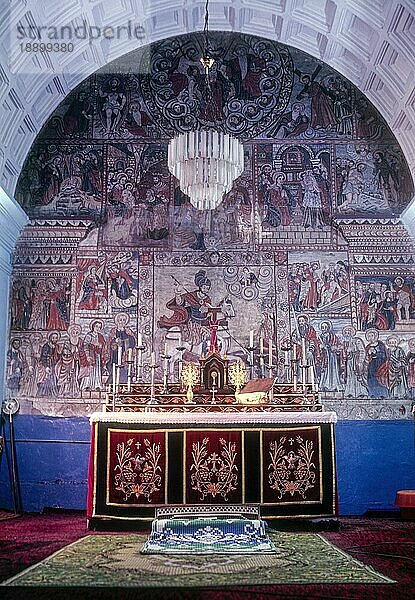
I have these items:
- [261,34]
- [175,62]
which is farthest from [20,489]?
[261,34]

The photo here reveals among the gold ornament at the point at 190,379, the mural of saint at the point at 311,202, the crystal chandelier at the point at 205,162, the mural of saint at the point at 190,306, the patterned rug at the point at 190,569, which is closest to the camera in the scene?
the patterned rug at the point at 190,569

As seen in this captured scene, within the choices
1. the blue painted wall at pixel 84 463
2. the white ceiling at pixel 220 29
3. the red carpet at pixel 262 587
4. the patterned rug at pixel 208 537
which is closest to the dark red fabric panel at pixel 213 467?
the patterned rug at pixel 208 537

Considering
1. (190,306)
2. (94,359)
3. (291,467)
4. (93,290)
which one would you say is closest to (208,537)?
(291,467)

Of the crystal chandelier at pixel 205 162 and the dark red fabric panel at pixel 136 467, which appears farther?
the crystal chandelier at pixel 205 162

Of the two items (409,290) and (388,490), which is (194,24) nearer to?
(409,290)

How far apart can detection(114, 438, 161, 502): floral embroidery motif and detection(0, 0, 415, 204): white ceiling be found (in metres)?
5.25

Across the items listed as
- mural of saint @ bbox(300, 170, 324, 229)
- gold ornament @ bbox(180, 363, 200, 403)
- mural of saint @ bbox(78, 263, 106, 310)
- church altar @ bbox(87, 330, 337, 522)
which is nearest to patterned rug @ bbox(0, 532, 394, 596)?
church altar @ bbox(87, 330, 337, 522)

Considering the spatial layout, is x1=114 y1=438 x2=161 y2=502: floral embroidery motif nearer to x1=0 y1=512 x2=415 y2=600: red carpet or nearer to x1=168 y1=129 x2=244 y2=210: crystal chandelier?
x1=0 y1=512 x2=415 y2=600: red carpet

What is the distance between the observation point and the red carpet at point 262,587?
420 centimetres

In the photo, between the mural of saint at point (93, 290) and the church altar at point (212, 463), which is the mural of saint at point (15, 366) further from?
the church altar at point (212, 463)

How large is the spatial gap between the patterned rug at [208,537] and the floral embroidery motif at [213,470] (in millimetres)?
593

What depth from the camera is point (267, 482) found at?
7602 millimetres

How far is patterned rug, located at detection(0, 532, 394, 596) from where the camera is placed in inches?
180

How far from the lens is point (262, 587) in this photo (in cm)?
442
